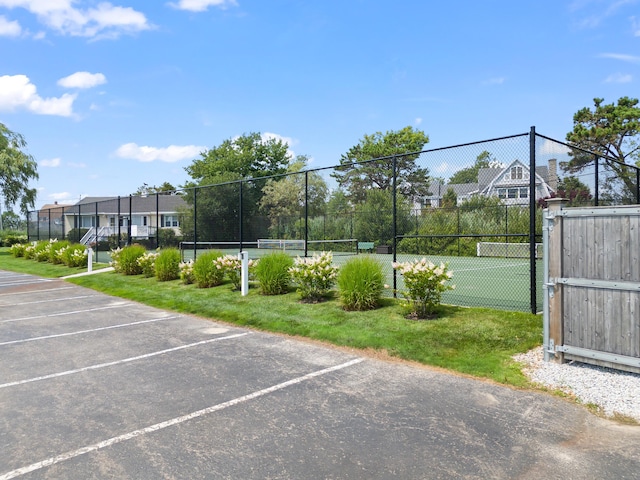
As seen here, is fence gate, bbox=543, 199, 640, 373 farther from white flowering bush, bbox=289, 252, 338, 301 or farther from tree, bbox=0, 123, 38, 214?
tree, bbox=0, 123, 38, 214

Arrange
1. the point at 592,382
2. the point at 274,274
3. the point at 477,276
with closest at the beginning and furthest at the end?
1. the point at 592,382
2. the point at 274,274
3. the point at 477,276

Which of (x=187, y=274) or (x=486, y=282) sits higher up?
(x=187, y=274)

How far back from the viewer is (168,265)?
13422mm

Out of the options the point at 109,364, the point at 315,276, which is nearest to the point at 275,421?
the point at 109,364

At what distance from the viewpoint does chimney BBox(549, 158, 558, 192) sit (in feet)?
33.8

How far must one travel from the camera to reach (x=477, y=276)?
553 inches

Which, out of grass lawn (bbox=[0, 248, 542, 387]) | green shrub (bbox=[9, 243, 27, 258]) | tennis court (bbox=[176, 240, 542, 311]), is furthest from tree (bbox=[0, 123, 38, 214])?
grass lawn (bbox=[0, 248, 542, 387])

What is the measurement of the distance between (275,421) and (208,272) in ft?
26.9

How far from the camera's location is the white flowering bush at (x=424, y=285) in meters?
7.20

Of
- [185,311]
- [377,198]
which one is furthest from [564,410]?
[377,198]

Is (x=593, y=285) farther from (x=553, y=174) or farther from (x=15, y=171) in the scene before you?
(x=15, y=171)

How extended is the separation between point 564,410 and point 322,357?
9.12ft

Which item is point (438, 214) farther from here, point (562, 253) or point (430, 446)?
point (430, 446)

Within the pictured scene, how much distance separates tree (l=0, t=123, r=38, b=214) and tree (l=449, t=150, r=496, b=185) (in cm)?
3264
